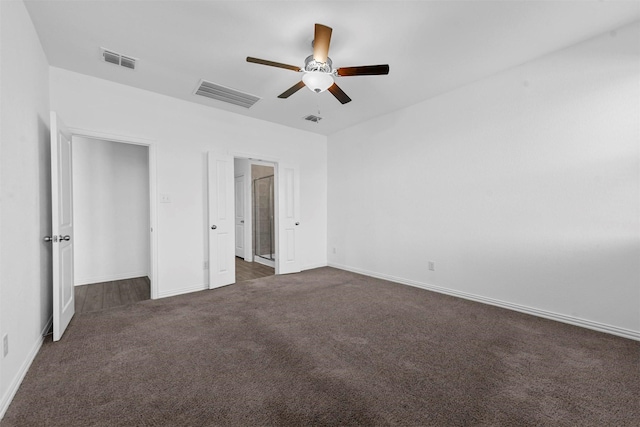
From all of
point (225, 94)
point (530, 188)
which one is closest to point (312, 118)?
point (225, 94)

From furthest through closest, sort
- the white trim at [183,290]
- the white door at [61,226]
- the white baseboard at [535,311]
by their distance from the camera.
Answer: the white trim at [183,290] < the white baseboard at [535,311] < the white door at [61,226]

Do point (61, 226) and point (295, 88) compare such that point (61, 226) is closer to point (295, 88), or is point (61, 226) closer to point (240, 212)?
point (295, 88)

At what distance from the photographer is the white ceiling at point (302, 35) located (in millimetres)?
2217

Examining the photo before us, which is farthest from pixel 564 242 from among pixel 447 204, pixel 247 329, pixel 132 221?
pixel 132 221

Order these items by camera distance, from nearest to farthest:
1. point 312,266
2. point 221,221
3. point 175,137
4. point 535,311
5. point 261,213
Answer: point 535,311 < point 175,137 < point 221,221 < point 312,266 < point 261,213

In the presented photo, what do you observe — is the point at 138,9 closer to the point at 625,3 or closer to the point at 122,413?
the point at 122,413

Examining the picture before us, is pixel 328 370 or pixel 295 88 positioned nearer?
pixel 328 370

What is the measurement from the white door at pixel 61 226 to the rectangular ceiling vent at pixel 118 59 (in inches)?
32.9

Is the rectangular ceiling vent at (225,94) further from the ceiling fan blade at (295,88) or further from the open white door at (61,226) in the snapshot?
the open white door at (61,226)

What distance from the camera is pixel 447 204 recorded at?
12.6ft

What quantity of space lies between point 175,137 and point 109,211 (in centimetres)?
194

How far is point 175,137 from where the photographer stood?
3881 millimetres

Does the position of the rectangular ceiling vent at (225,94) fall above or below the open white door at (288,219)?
above

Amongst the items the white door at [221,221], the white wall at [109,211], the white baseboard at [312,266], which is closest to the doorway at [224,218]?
the white door at [221,221]
